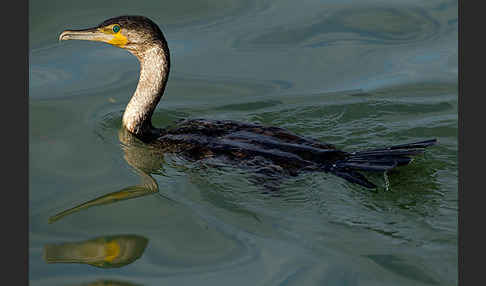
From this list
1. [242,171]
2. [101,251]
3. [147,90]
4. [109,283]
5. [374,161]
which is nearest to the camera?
[109,283]

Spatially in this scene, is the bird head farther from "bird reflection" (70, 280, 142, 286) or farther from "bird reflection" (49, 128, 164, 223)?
"bird reflection" (70, 280, 142, 286)

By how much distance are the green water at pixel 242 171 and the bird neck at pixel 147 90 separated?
0.20 metres

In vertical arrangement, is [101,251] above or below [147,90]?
below

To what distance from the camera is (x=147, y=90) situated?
7.00 meters

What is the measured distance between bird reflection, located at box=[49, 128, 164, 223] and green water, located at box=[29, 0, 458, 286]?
0.06 feet

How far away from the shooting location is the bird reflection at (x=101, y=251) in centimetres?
509

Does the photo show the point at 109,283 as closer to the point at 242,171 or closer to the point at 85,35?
the point at 242,171

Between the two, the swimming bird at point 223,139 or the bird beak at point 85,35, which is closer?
the swimming bird at point 223,139

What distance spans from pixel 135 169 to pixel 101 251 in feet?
4.44

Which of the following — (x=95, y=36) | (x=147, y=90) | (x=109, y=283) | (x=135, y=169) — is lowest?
(x=109, y=283)

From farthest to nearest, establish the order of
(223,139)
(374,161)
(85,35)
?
(85,35) < (223,139) < (374,161)

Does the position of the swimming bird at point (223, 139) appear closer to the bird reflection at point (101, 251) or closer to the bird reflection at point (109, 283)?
the bird reflection at point (101, 251)

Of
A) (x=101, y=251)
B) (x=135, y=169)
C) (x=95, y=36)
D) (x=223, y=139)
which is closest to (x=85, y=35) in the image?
(x=95, y=36)

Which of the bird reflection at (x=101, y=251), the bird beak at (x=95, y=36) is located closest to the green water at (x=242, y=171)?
the bird reflection at (x=101, y=251)
